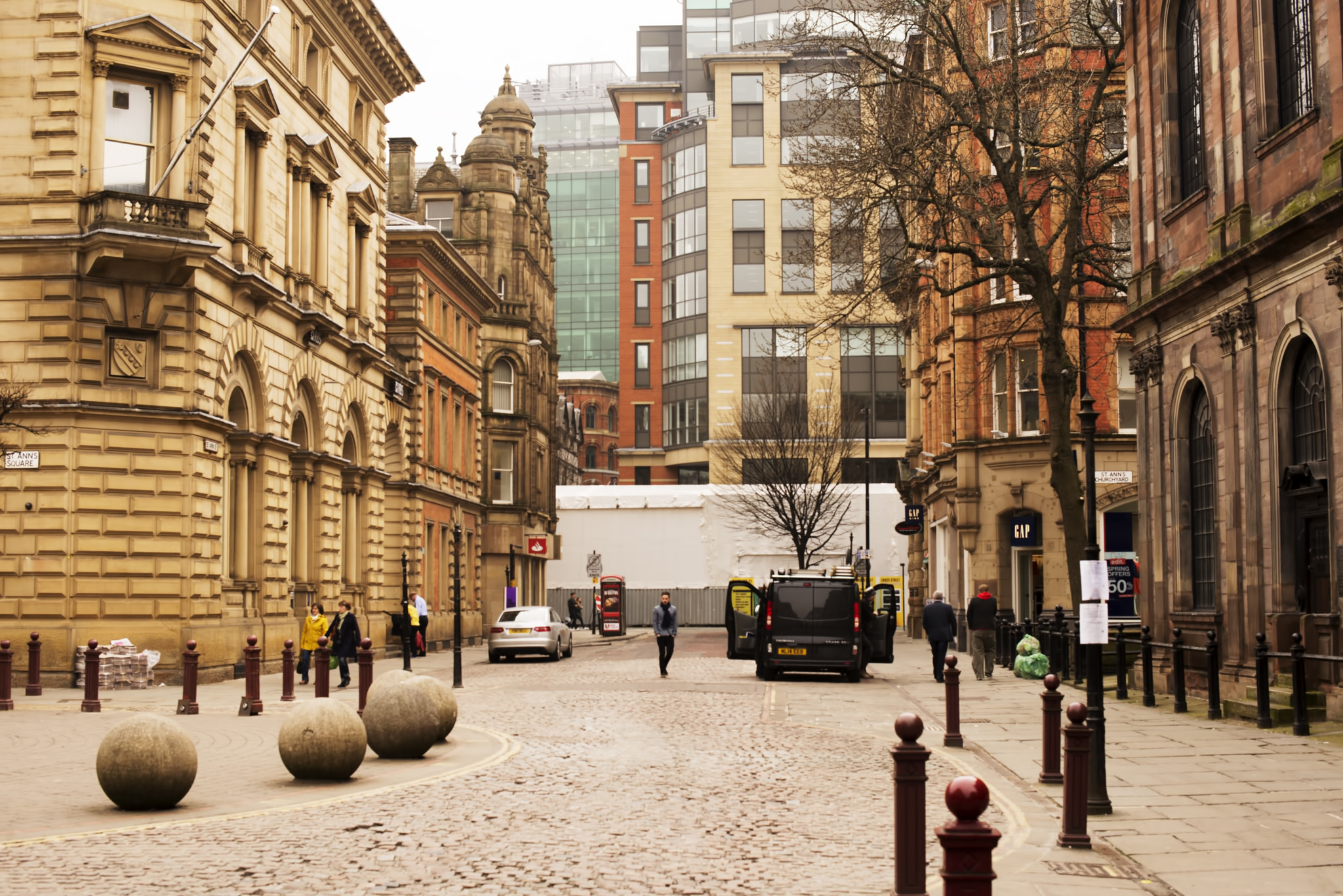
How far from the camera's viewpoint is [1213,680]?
2006cm

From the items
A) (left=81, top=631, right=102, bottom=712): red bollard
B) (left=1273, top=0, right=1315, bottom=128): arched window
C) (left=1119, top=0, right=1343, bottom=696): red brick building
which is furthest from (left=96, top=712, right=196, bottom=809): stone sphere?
(left=1273, top=0, right=1315, bottom=128): arched window

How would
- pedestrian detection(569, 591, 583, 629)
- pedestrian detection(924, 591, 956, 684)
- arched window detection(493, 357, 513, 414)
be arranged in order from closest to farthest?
pedestrian detection(924, 591, 956, 684)
arched window detection(493, 357, 513, 414)
pedestrian detection(569, 591, 583, 629)

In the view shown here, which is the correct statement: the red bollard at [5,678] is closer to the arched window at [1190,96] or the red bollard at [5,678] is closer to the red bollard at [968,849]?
the arched window at [1190,96]

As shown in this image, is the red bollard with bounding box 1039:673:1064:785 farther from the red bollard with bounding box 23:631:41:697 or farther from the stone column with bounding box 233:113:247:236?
the stone column with bounding box 233:113:247:236

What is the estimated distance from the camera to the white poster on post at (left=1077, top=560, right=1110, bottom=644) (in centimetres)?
1174

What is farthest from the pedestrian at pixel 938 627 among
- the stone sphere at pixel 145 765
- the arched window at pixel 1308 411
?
the stone sphere at pixel 145 765

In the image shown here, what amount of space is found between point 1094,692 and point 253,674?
1321 cm

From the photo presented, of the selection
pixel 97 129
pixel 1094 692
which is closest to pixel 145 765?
pixel 1094 692

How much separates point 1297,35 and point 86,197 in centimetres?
1938

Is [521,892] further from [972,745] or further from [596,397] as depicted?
[596,397]

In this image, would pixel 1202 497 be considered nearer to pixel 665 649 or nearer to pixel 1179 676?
pixel 1179 676

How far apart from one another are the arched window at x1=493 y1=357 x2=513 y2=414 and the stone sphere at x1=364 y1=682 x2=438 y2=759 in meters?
48.9

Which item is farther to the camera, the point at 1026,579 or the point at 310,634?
the point at 1026,579

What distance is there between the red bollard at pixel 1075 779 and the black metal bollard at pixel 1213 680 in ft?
33.5
